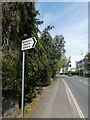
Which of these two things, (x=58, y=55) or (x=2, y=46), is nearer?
(x=2, y=46)

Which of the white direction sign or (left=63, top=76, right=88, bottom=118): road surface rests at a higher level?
the white direction sign

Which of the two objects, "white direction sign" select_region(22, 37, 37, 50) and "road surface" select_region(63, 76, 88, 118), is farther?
"road surface" select_region(63, 76, 88, 118)

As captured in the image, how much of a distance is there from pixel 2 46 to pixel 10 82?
1.71 meters

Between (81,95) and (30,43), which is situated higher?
(30,43)

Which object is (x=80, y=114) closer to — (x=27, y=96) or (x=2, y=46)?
(x=27, y=96)

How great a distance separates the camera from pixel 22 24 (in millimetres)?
12250

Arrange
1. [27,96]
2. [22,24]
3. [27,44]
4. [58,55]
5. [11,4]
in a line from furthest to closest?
1. [58,55]
2. [27,96]
3. [22,24]
4. [11,4]
5. [27,44]

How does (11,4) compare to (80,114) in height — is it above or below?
above

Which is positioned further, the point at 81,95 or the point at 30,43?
the point at 81,95

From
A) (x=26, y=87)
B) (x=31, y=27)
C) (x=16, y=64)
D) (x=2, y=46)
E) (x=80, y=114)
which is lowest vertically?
(x=80, y=114)

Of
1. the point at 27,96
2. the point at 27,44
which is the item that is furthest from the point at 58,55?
the point at 27,44

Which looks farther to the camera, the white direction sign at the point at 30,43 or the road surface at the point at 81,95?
the road surface at the point at 81,95

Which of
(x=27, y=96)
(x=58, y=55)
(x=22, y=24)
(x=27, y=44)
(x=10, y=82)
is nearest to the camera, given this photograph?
(x=27, y=44)

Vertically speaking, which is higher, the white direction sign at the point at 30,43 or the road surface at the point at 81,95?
the white direction sign at the point at 30,43
